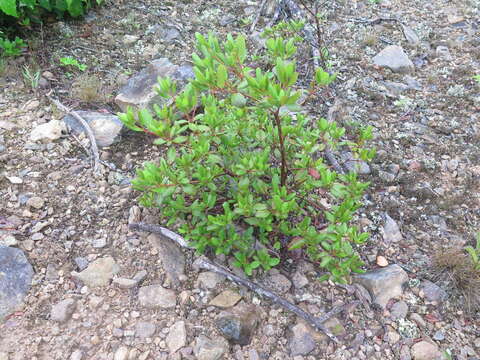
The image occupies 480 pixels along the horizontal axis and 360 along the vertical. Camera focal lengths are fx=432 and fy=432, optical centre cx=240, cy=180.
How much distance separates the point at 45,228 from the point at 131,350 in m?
1.17

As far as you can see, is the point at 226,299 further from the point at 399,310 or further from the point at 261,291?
the point at 399,310

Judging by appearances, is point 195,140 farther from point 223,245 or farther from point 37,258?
point 37,258

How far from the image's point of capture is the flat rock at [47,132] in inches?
149

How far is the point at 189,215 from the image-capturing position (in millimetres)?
3184

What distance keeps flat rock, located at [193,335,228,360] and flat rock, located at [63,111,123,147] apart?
2010 mm

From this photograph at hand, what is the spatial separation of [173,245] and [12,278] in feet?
3.45

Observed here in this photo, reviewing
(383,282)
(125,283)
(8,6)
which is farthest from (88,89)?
(383,282)

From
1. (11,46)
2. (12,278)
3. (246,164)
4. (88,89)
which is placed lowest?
(12,278)

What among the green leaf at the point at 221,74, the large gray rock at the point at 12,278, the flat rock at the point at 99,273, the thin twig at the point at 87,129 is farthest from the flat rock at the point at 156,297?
the green leaf at the point at 221,74

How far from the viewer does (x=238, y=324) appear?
8.77ft

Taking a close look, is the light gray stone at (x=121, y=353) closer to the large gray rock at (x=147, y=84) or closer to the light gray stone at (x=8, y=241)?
the light gray stone at (x=8, y=241)

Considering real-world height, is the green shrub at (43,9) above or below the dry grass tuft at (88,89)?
above

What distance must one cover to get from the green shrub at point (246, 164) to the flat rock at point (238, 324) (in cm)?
29

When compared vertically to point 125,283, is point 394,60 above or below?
above
